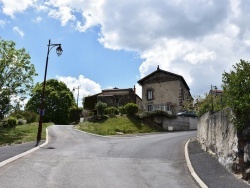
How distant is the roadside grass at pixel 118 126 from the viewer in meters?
36.9

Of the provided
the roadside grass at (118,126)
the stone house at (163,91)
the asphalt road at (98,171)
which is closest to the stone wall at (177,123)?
the roadside grass at (118,126)

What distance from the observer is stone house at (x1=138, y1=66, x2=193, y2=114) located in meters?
54.4

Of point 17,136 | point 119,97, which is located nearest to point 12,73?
point 17,136

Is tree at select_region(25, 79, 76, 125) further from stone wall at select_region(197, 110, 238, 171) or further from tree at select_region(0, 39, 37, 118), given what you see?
stone wall at select_region(197, 110, 238, 171)

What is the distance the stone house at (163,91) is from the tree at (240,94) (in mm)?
42256

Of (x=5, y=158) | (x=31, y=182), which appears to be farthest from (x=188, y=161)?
(x=5, y=158)

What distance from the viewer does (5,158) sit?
13875mm

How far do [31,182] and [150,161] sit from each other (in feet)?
20.1

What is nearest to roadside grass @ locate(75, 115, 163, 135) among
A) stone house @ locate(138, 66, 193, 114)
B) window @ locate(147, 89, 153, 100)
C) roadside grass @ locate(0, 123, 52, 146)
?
roadside grass @ locate(0, 123, 52, 146)

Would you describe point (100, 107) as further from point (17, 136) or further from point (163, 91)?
point (17, 136)

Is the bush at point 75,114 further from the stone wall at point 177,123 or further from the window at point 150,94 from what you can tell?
the stone wall at point 177,123

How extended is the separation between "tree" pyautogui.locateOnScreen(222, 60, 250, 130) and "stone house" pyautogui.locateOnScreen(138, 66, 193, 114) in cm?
4226

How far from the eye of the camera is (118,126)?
39812mm

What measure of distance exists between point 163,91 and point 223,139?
4301cm
